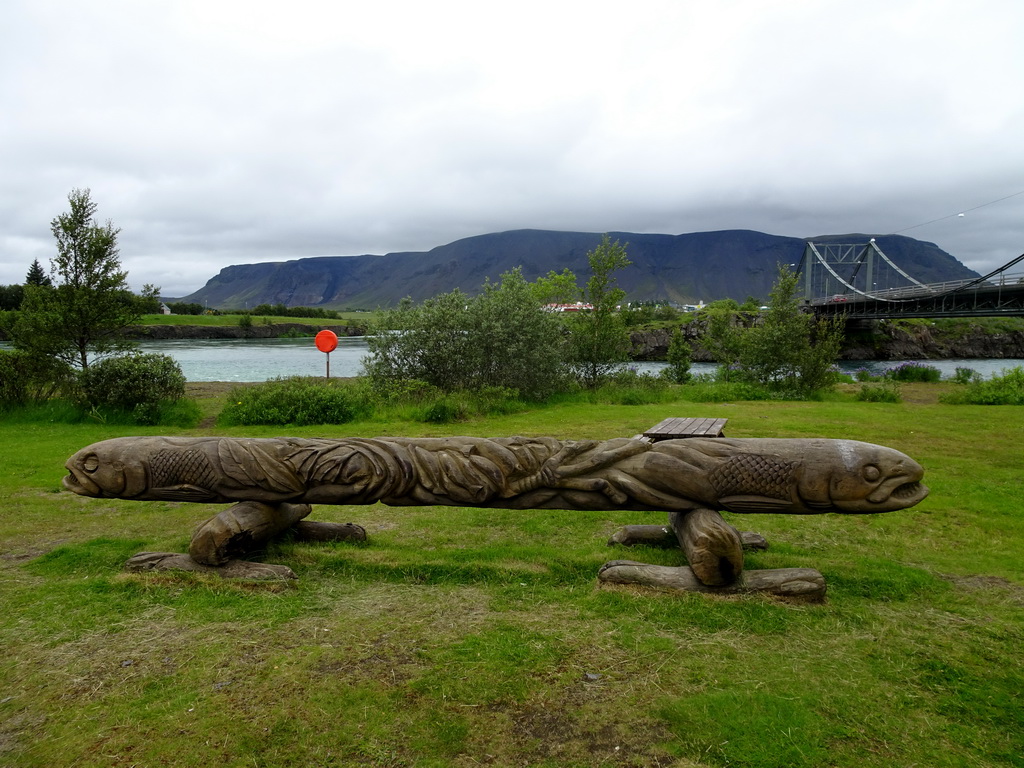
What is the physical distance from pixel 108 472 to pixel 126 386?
8302mm

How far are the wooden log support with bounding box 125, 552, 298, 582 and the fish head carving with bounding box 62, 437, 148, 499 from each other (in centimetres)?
48

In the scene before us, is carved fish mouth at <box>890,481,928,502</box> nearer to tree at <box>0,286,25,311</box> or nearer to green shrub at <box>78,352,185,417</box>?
green shrub at <box>78,352,185,417</box>

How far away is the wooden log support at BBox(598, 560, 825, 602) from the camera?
4.02 meters

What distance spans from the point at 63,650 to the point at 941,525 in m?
6.97

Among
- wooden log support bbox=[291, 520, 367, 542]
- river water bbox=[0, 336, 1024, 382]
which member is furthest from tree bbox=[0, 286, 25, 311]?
wooden log support bbox=[291, 520, 367, 542]

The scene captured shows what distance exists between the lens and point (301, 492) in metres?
4.51

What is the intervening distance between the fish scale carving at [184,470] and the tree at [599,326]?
511 inches

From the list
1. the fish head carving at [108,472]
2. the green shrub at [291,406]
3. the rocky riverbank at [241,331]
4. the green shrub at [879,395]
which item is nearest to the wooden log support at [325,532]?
the fish head carving at [108,472]

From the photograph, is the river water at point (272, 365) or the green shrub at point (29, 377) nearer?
the green shrub at point (29, 377)

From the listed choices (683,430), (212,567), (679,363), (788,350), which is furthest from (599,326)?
(212,567)

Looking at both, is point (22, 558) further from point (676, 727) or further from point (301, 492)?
point (676, 727)

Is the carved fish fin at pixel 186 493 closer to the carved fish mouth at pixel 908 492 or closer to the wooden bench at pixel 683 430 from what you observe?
the wooden bench at pixel 683 430

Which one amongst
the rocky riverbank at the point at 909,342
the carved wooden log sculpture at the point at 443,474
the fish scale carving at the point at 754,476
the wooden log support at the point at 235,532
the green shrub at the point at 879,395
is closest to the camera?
the fish scale carving at the point at 754,476

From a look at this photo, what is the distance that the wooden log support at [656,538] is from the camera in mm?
5180
